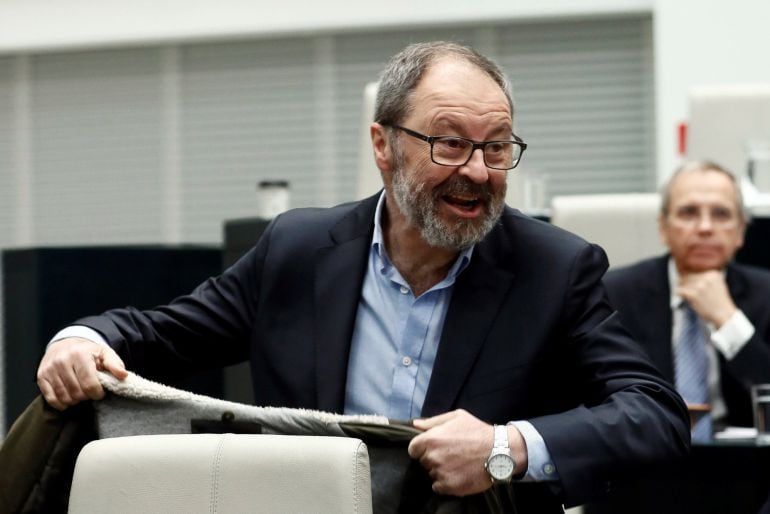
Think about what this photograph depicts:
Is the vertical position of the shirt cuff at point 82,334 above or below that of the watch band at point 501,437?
above

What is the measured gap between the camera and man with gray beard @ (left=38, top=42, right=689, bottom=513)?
1.89 meters

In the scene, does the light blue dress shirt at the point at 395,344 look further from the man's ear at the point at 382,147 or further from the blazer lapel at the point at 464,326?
the man's ear at the point at 382,147

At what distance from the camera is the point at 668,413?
1.92 m

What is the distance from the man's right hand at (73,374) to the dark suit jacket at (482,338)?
13cm

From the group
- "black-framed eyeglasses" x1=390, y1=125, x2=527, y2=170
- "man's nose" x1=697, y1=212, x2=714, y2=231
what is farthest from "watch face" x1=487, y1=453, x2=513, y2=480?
"man's nose" x1=697, y1=212, x2=714, y2=231

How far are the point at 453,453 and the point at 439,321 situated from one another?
43 centimetres

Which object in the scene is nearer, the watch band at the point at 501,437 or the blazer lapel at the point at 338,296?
the watch band at the point at 501,437

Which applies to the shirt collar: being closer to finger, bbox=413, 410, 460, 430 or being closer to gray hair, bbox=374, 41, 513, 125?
gray hair, bbox=374, 41, 513, 125

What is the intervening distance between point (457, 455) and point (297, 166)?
581 centimetres

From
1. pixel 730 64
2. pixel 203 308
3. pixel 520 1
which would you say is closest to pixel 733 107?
pixel 730 64

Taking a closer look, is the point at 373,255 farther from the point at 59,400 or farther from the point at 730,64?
the point at 730,64

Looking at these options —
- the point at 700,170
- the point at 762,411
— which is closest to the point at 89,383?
the point at 762,411

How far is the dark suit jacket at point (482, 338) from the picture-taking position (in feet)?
6.15

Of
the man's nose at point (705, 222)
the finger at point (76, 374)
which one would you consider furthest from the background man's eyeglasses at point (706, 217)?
the finger at point (76, 374)
